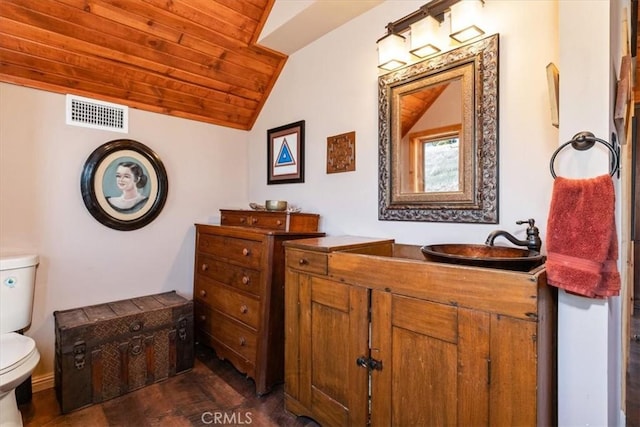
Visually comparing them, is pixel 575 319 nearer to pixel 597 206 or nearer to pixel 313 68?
pixel 597 206

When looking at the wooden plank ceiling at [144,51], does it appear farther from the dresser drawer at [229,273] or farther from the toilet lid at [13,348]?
the toilet lid at [13,348]

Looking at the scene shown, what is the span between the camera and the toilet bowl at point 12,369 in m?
1.52

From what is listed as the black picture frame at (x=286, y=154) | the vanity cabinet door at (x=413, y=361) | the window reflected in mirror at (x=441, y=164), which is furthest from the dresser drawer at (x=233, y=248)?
the window reflected in mirror at (x=441, y=164)

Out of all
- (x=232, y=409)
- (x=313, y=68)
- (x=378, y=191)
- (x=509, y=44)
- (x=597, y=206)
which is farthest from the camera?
(x=313, y=68)

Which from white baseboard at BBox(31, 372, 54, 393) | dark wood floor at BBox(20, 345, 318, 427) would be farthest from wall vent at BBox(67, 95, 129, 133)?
dark wood floor at BBox(20, 345, 318, 427)

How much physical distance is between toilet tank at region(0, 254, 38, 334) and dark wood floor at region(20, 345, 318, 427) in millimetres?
532

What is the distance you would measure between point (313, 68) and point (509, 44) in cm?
137

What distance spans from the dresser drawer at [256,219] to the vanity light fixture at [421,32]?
1.15 metres

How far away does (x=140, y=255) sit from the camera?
2574 mm

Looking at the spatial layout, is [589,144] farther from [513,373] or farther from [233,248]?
[233,248]

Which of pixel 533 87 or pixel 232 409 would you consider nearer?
pixel 533 87

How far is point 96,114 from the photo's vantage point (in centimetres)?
235

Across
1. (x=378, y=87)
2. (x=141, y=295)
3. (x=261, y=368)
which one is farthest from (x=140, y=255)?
(x=378, y=87)

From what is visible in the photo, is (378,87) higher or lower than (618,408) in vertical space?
higher
